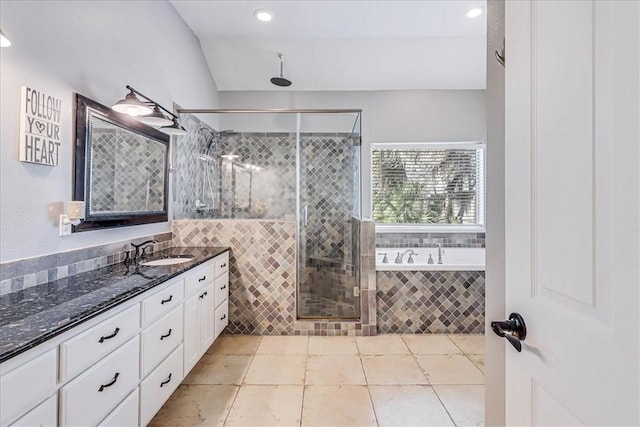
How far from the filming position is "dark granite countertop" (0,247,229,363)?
0.99 m

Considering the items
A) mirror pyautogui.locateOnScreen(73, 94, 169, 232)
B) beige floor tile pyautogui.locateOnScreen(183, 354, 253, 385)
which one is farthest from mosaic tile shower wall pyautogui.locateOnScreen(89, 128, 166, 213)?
beige floor tile pyautogui.locateOnScreen(183, 354, 253, 385)

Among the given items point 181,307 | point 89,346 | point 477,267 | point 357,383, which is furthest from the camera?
point 477,267

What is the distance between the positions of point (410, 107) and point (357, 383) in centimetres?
330

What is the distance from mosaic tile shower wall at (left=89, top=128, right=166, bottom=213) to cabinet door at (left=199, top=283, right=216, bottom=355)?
2.72ft

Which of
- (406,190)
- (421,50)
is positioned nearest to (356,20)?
(421,50)

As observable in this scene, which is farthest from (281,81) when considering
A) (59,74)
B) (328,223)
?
(59,74)

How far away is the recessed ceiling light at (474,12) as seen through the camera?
2973 millimetres

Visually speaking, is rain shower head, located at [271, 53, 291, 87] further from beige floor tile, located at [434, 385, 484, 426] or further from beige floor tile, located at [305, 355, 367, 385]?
beige floor tile, located at [434, 385, 484, 426]

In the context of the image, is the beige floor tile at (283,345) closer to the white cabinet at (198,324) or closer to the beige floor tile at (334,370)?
the beige floor tile at (334,370)

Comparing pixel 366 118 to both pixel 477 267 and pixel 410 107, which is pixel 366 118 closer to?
pixel 410 107

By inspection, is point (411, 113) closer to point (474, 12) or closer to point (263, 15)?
point (474, 12)

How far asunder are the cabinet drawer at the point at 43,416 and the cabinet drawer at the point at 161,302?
521 mm

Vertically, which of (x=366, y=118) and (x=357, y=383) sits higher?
(x=366, y=118)

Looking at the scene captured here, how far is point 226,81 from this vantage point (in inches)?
157
